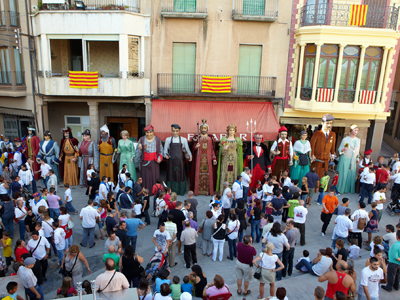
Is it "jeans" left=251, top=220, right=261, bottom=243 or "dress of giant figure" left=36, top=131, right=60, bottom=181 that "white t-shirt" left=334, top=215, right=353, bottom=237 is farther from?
"dress of giant figure" left=36, top=131, right=60, bottom=181

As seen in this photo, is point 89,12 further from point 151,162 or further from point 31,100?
point 151,162

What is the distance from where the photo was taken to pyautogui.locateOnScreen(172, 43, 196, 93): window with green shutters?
520 inches

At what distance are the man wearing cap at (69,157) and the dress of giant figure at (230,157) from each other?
578 centimetres

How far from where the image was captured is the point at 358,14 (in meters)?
12.1

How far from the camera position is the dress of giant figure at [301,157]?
473 inches

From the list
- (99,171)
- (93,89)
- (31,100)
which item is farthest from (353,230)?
(31,100)

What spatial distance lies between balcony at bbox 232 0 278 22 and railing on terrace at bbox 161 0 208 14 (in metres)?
1.30

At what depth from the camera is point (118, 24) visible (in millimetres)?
12289

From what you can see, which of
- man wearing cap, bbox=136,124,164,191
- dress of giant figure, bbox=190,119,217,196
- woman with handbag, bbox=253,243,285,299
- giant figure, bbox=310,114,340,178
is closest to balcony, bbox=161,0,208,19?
dress of giant figure, bbox=190,119,217,196

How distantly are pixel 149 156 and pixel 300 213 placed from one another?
5879 millimetres

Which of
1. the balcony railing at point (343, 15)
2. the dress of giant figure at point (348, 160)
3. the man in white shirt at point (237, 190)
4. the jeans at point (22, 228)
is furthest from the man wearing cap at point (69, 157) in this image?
the balcony railing at point (343, 15)

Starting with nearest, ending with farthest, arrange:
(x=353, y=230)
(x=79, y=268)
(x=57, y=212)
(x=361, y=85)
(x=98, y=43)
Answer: (x=79, y=268) → (x=353, y=230) → (x=57, y=212) → (x=361, y=85) → (x=98, y=43)

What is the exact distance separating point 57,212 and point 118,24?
24.7 feet

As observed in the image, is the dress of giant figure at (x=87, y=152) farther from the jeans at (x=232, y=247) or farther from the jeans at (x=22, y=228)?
Result: the jeans at (x=232, y=247)
